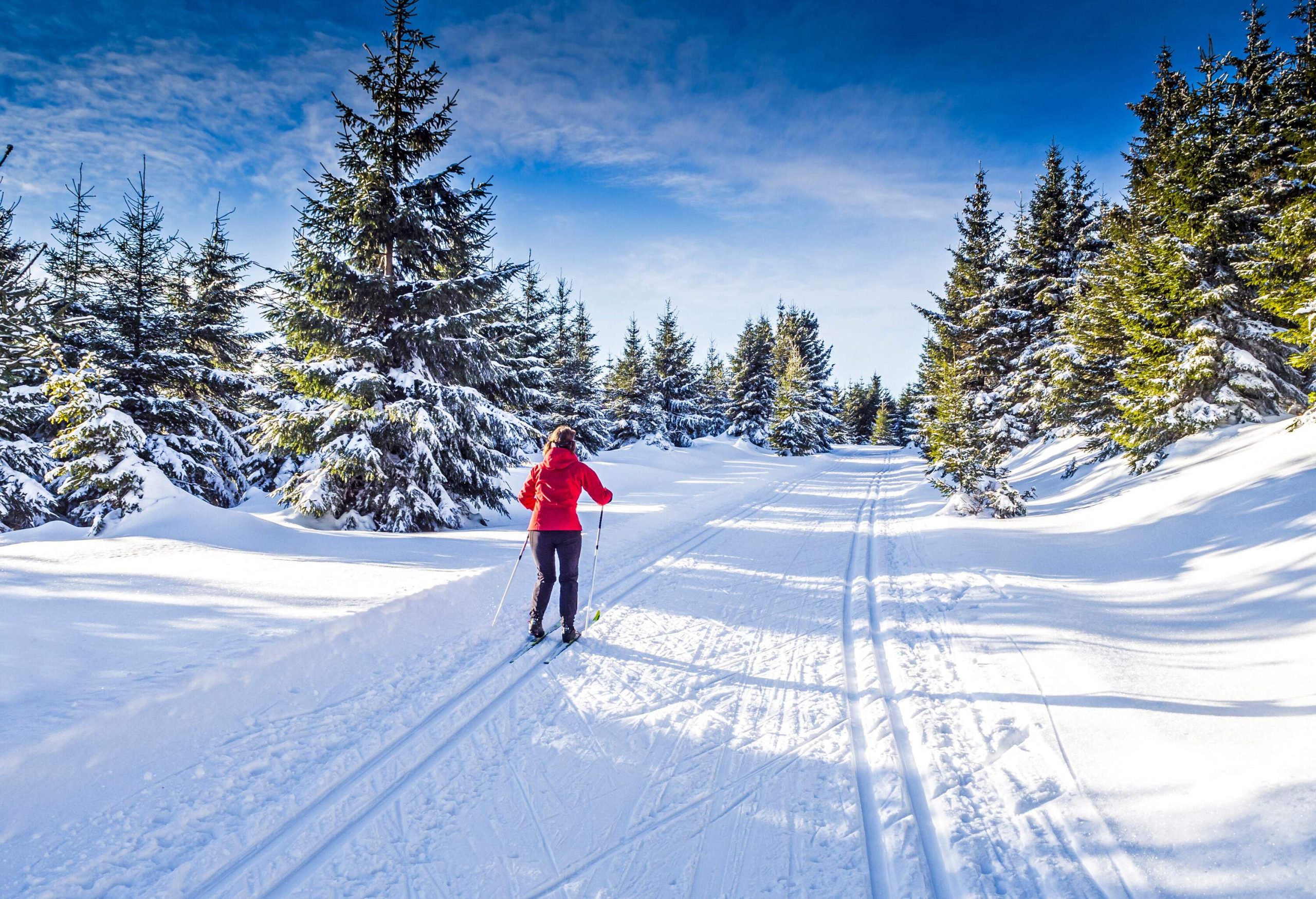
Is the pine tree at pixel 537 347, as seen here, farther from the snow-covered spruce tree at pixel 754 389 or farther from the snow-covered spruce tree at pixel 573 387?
the snow-covered spruce tree at pixel 754 389

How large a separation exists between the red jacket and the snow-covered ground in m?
1.19

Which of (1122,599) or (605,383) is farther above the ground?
(605,383)

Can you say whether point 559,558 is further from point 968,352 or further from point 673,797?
point 968,352

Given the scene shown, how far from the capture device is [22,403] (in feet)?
41.9

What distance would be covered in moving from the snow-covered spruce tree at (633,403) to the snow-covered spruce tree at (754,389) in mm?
9425

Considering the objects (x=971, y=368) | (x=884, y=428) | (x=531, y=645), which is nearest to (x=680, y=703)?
(x=531, y=645)

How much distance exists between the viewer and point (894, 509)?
1412 cm

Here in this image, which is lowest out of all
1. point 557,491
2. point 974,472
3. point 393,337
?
point 557,491

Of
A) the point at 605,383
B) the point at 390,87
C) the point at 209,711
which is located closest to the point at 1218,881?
the point at 209,711

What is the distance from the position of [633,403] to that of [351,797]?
32.2 m

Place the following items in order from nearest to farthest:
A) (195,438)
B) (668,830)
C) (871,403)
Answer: (668,830) → (195,438) → (871,403)

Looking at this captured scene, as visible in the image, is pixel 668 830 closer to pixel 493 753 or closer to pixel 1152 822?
pixel 493 753

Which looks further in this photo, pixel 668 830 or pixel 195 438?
pixel 195 438

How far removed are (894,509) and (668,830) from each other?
42.5ft
